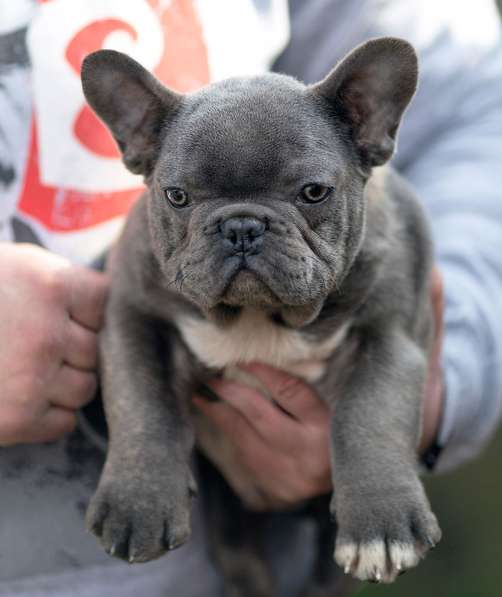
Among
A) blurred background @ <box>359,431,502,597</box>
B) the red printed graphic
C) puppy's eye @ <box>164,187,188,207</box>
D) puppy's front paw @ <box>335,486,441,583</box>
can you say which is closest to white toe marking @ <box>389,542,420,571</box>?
puppy's front paw @ <box>335,486,441,583</box>

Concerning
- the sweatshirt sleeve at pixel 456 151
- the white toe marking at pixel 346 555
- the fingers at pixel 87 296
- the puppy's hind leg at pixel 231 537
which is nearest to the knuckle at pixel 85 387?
the fingers at pixel 87 296

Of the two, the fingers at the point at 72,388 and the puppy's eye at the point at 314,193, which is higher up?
the puppy's eye at the point at 314,193

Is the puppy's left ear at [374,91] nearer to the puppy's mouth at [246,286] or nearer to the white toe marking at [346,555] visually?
the puppy's mouth at [246,286]

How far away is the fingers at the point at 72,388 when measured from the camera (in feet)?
7.80

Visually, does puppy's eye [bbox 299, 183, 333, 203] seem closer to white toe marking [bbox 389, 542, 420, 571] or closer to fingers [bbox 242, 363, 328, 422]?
fingers [bbox 242, 363, 328, 422]

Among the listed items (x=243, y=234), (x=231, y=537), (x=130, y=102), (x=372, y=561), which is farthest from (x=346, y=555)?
(x=130, y=102)

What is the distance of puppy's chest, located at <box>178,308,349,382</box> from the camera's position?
2.36 meters

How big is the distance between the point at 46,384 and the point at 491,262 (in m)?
1.38

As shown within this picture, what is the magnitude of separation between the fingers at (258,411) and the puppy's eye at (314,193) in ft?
1.99

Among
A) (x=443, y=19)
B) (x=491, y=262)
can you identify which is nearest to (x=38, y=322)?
(x=491, y=262)

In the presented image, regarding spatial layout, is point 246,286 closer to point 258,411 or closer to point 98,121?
point 258,411

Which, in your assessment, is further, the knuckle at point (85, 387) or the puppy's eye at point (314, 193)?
the knuckle at point (85, 387)

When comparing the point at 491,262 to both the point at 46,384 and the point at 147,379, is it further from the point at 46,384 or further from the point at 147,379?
the point at 46,384

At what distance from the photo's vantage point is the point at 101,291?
8.21 ft
